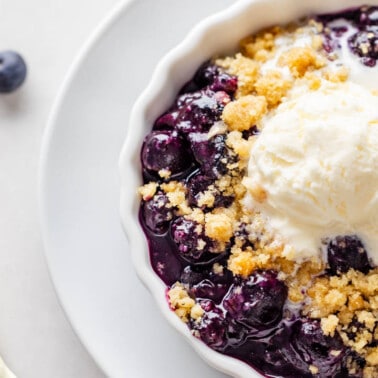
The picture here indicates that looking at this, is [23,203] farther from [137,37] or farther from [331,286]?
[331,286]

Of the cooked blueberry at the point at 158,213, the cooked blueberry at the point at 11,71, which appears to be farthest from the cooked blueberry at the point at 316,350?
the cooked blueberry at the point at 11,71

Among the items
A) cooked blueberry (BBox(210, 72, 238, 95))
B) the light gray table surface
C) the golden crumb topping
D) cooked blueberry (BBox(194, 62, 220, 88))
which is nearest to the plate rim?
the light gray table surface

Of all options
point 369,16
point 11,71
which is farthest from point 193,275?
point 11,71

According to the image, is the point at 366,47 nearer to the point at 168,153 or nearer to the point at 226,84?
the point at 226,84

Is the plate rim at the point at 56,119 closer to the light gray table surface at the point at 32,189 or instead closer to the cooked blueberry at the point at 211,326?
the light gray table surface at the point at 32,189

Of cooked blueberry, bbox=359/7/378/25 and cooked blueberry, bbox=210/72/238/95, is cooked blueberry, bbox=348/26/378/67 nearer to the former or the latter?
cooked blueberry, bbox=359/7/378/25

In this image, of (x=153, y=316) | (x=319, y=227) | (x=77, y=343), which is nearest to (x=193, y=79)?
(x=319, y=227)
